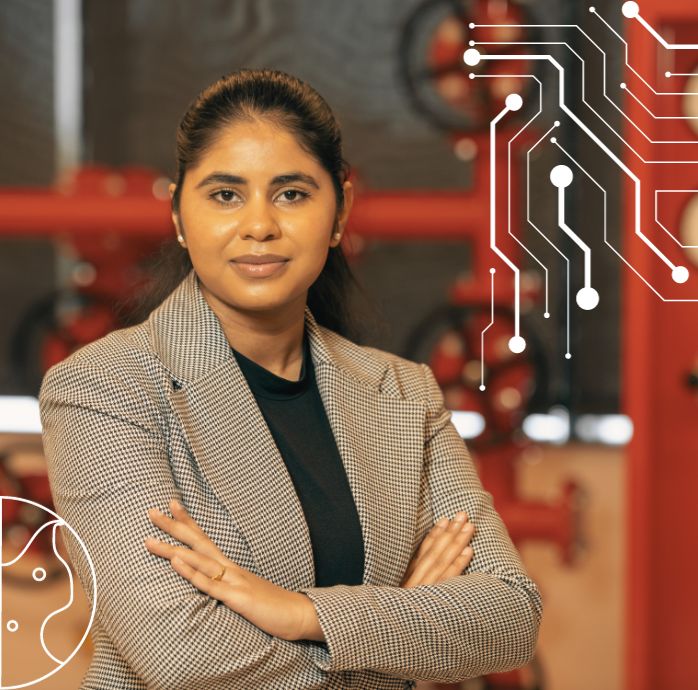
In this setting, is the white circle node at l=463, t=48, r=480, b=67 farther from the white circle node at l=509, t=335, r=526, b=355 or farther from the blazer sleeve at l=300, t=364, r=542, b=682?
the blazer sleeve at l=300, t=364, r=542, b=682

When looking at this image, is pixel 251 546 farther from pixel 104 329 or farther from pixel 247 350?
pixel 104 329

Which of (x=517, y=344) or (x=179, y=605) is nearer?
(x=179, y=605)

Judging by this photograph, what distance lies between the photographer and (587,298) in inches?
114

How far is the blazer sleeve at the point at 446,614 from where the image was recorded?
131 cm

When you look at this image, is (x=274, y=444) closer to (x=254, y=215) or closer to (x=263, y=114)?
(x=254, y=215)

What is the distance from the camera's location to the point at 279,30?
9.69 ft

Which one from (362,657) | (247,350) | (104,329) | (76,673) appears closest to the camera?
(362,657)

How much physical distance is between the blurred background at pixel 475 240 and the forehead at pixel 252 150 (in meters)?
0.93

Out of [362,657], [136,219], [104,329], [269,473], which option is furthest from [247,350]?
[104,329]

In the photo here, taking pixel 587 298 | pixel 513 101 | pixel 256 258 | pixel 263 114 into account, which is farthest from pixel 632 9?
pixel 256 258

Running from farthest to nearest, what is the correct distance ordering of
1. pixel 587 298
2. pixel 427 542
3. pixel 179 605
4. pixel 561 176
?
pixel 587 298, pixel 561 176, pixel 427 542, pixel 179 605

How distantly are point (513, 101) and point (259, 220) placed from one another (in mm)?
1091

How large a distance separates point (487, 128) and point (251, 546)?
125 cm

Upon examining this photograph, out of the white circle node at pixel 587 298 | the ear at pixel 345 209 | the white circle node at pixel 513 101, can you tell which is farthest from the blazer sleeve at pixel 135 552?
the white circle node at pixel 587 298
